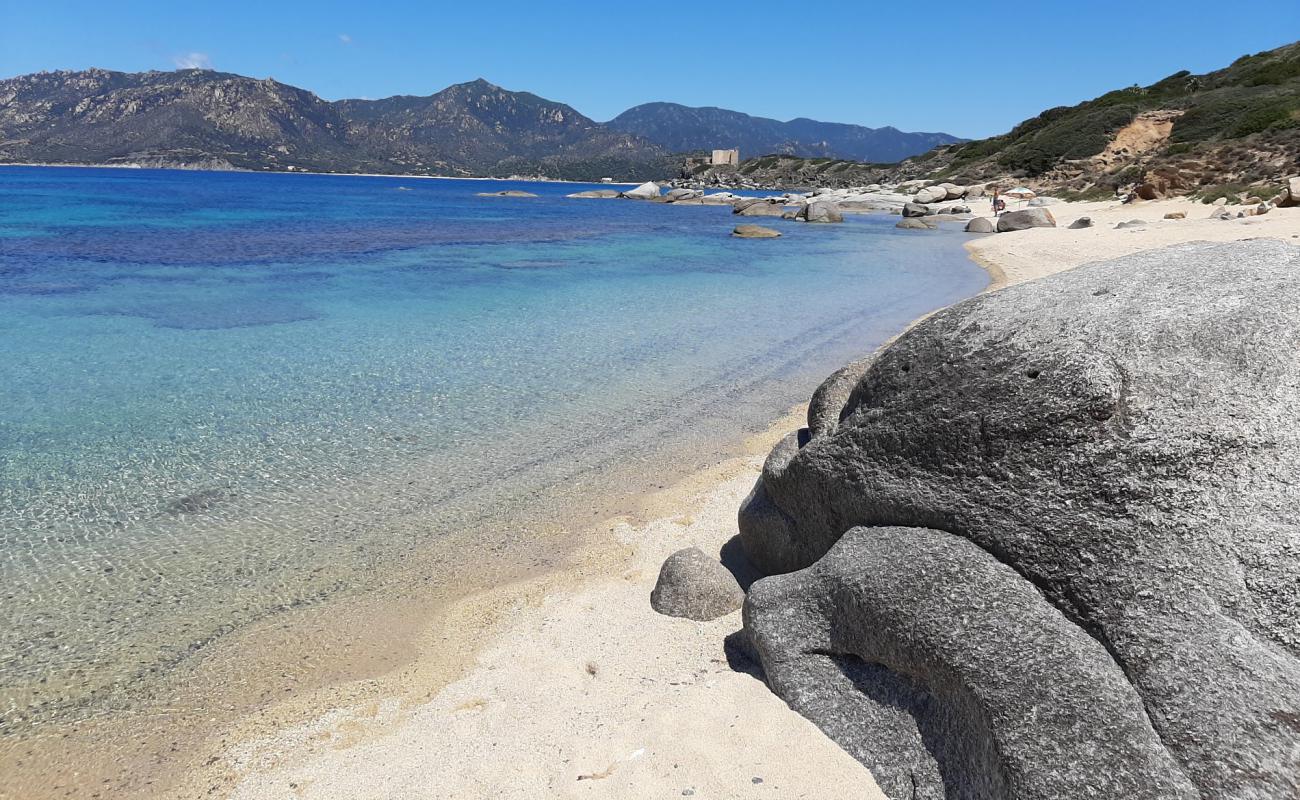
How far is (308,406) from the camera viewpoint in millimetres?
10703

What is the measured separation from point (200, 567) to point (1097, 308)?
23.6ft

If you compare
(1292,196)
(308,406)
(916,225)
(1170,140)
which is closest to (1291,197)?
(1292,196)

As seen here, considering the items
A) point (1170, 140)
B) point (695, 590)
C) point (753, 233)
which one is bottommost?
point (695, 590)

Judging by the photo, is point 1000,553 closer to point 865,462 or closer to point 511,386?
point 865,462

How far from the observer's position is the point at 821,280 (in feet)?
82.7

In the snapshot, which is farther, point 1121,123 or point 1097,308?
point 1121,123

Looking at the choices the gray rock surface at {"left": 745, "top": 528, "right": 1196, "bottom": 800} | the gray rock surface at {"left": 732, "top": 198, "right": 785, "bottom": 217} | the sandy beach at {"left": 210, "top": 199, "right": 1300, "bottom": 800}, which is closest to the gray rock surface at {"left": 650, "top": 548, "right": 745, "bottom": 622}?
the sandy beach at {"left": 210, "top": 199, "right": 1300, "bottom": 800}

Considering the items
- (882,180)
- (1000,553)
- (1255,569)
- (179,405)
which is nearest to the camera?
(1255,569)

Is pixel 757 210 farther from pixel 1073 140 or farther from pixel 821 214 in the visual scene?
pixel 1073 140

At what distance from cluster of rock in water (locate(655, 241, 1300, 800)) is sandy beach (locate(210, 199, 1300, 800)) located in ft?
1.12

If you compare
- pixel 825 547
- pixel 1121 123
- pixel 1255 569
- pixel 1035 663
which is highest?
pixel 1121 123

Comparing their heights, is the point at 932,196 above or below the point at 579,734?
above

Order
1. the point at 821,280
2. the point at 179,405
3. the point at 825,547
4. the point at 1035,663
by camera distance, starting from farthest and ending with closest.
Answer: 1. the point at 821,280
2. the point at 179,405
3. the point at 825,547
4. the point at 1035,663

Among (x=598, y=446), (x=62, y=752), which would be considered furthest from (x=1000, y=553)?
(x=598, y=446)
